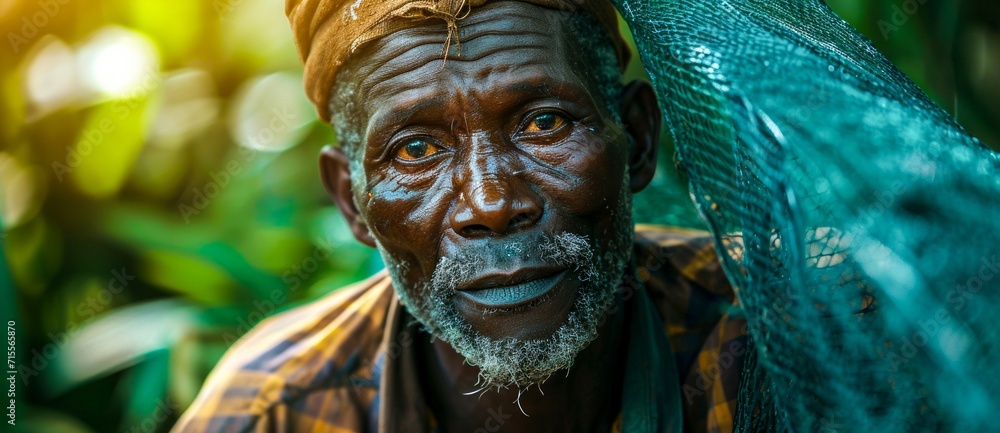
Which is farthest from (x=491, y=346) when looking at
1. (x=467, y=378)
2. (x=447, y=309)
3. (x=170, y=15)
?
(x=170, y=15)

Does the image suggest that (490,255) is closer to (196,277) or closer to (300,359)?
(300,359)

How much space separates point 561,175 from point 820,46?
62 centimetres

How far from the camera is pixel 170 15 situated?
3.79 m

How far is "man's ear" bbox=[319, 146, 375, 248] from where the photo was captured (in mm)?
2225

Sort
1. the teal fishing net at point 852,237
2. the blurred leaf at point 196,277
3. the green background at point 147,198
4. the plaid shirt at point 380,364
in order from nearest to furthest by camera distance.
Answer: the teal fishing net at point 852,237
the plaid shirt at point 380,364
the green background at point 147,198
the blurred leaf at point 196,277

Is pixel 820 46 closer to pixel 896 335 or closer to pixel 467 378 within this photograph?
pixel 896 335

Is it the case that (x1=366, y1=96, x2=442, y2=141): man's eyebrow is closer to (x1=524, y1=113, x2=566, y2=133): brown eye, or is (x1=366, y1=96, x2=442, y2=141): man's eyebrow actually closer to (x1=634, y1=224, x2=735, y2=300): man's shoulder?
(x1=524, y1=113, x2=566, y2=133): brown eye

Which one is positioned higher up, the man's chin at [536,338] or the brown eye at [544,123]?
the brown eye at [544,123]

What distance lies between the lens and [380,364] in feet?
7.11

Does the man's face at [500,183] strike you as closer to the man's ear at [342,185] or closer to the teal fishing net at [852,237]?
the man's ear at [342,185]

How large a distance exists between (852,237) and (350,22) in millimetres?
1239

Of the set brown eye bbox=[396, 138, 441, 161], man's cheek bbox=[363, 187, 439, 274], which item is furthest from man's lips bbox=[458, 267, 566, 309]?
brown eye bbox=[396, 138, 441, 161]

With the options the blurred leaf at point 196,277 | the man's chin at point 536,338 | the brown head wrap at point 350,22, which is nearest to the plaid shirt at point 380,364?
the man's chin at point 536,338

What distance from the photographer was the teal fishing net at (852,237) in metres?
1.11
